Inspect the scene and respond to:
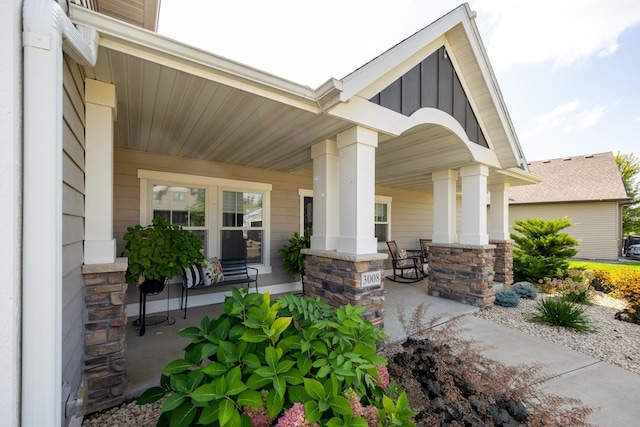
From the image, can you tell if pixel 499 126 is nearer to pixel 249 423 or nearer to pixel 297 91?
pixel 297 91

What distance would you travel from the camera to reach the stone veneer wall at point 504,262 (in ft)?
20.0

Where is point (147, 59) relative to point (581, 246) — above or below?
above

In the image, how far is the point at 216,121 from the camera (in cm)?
299

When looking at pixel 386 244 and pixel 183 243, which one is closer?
pixel 183 243

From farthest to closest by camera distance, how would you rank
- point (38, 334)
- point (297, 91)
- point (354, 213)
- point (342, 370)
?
point (354, 213) < point (297, 91) < point (342, 370) < point (38, 334)

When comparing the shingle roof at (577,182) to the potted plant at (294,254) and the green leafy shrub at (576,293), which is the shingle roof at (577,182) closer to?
the green leafy shrub at (576,293)

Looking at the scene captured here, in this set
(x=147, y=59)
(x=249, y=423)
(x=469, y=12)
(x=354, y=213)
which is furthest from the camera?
(x=469, y=12)

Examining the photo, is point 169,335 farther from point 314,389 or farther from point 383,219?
point 383,219

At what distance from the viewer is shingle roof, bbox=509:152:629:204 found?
11.7 m

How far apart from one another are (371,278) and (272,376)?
1936 mm

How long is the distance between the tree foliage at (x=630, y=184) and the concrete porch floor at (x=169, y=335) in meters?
20.2

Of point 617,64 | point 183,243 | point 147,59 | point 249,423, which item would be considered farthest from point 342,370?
point 617,64

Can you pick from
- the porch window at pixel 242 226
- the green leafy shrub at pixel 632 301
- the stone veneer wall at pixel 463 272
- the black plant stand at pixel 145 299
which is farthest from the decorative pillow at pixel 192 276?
the green leafy shrub at pixel 632 301

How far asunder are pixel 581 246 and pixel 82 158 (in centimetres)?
1690
